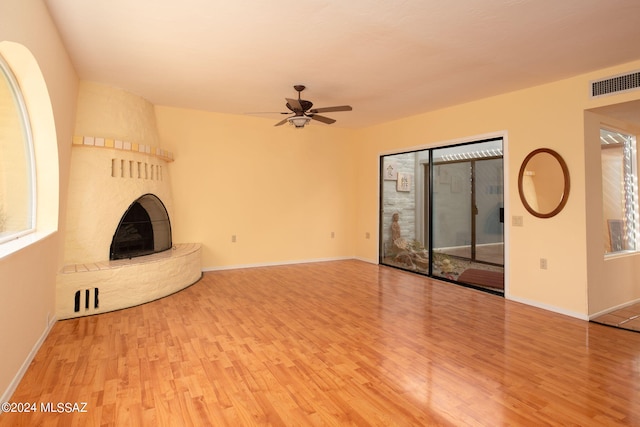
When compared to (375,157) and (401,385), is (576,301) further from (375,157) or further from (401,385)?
(375,157)

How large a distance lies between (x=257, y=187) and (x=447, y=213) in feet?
10.8

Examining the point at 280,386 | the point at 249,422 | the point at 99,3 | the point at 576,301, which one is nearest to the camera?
the point at 249,422

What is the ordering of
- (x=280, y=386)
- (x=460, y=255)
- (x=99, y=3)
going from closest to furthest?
(x=280, y=386) → (x=99, y=3) → (x=460, y=255)

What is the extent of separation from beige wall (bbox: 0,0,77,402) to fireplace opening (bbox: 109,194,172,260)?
67 cm

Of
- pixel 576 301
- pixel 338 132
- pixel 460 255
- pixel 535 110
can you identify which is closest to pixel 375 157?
pixel 338 132

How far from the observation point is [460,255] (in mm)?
5180

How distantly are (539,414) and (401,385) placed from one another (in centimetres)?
80

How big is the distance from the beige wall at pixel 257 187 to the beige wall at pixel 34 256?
1948mm

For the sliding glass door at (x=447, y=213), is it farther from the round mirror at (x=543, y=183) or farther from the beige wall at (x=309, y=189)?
the round mirror at (x=543, y=183)

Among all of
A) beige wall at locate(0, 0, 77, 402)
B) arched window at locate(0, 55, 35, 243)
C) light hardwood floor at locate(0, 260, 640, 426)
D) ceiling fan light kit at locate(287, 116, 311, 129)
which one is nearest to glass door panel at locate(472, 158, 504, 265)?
light hardwood floor at locate(0, 260, 640, 426)

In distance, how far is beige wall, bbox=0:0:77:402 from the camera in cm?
206

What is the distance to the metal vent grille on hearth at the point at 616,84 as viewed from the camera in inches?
133

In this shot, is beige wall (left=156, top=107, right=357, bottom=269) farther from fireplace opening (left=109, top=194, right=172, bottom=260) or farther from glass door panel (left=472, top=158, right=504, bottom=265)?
glass door panel (left=472, top=158, right=504, bottom=265)

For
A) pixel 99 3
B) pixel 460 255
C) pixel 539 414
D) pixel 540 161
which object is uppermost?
pixel 99 3
